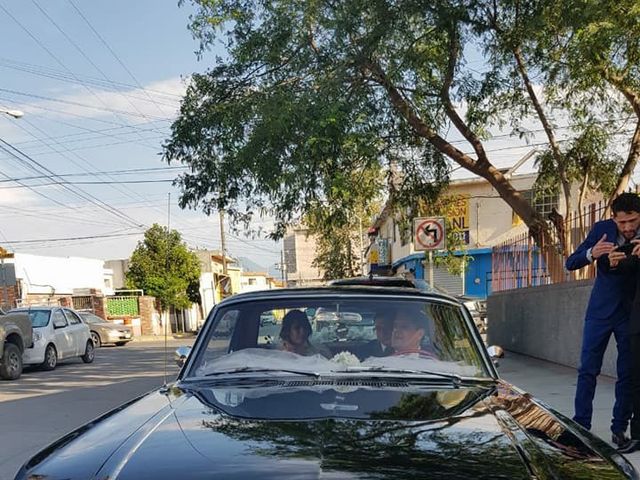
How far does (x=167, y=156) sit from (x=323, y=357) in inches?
362

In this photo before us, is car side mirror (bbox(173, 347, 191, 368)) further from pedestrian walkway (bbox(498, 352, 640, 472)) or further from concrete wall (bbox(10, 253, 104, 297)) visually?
concrete wall (bbox(10, 253, 104, 297))

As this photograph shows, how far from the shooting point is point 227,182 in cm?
1246

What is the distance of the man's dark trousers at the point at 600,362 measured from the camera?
17.7 ft

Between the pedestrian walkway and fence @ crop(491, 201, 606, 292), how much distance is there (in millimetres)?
1503

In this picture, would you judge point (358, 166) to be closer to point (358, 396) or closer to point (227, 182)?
point (227, 182)

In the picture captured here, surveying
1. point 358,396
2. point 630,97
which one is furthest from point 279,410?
point 630,97

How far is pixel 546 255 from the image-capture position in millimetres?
12969

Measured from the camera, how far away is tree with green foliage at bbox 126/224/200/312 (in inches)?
1629

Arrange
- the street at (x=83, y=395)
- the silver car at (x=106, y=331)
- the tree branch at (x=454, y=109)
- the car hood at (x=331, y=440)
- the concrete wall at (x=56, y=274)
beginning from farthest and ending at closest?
the concrete wall at (x=56, y=274)
the silver car at (x=106, y=331)
the tree branch at (x=454, y=109)
the street at (x=83, y=395)
the car hood at (x=331, y=440)

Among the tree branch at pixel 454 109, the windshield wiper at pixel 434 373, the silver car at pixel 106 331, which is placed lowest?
the silver car at pixel 106 331

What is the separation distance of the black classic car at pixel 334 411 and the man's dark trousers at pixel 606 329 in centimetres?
182

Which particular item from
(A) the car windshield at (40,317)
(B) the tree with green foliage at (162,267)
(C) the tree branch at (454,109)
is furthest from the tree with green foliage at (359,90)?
(B) the tree with green foliage at (162,267)

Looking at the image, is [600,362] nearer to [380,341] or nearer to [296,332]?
[380,341]

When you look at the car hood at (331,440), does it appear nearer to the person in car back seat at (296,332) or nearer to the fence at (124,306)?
the person in car back seat at (296,332)
